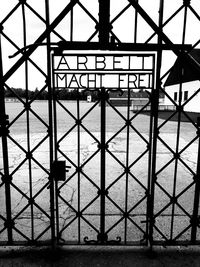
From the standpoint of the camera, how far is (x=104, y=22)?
2234 millimetres

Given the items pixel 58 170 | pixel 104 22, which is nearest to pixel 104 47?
pixel 104 22

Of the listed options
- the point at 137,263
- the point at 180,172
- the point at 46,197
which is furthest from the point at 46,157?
the point at 137,263

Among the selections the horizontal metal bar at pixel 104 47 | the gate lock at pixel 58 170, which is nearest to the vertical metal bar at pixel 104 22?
the horizontal metal bar at pixel 104 47

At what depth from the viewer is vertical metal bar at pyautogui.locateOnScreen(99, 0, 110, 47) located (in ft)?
7.24

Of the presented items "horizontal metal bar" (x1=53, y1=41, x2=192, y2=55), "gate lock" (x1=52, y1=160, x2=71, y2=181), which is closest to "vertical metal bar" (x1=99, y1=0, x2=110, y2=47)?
"horizontal metal bar" (x1=53, y1=41, x2=192, y2=55)

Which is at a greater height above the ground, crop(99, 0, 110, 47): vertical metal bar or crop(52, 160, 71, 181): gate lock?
crop(99, 0, 110, 47): vertical metal bar

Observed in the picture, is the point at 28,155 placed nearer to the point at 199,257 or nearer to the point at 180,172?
the point at 199,257

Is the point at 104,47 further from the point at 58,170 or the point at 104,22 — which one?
the point at 58,170

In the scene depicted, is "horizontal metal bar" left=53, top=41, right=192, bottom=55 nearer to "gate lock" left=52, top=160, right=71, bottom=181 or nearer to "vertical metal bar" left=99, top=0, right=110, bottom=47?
"vertical metal bar" left=99, top=0, right=110, bottom=47

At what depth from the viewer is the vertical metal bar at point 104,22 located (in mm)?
2207

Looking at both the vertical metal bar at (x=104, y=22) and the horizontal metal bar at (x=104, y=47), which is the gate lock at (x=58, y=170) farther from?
the vertical metal bar at (x=104, y=22)

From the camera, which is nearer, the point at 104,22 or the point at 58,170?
the point at 104,22

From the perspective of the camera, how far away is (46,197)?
413 centimetres

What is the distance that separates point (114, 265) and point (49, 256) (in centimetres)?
74
